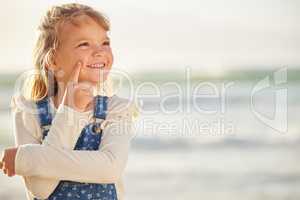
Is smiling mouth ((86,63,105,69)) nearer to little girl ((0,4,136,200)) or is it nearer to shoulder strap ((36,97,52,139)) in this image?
little girl ((0,4,136,200))

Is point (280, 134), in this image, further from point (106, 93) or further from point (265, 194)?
point (106, 93)

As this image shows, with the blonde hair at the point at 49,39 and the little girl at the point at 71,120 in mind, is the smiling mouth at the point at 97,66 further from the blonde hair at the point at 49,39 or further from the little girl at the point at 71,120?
the blonde hair at the point at 49,39

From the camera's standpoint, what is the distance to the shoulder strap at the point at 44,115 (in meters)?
2.64

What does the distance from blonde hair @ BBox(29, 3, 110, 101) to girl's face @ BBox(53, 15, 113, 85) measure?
0.02 meters

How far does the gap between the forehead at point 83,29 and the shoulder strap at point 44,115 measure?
0.24 m

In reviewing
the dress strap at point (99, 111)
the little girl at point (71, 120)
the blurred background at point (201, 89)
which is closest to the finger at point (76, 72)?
the little girl at point (71, 120)

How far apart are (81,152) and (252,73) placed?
26.6 feet

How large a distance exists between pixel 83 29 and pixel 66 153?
48cm

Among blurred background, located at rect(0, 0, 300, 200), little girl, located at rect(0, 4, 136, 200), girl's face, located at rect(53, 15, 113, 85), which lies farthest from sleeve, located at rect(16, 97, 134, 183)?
blurred background, located at rect(0, 0, 300, 200)

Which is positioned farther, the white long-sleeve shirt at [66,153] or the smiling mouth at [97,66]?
the smiling mouth at [97,66]

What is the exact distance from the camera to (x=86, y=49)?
2.69m

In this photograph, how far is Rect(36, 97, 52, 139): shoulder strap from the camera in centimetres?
264

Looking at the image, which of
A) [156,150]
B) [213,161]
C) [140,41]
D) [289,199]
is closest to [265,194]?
[289,199]

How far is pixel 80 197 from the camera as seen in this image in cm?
257
